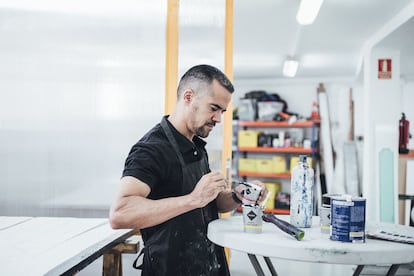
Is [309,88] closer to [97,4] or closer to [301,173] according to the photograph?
[97,4]

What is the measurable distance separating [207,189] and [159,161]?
220 millimetres

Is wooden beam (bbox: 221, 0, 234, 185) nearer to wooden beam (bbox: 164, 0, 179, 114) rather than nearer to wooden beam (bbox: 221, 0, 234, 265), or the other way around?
wooden beam (bbox: 221, 0, 234, 265)

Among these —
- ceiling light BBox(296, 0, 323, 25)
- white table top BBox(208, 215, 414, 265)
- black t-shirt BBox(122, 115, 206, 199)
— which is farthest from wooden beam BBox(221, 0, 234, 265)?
white table top BBox(208, 215, 414, 265)

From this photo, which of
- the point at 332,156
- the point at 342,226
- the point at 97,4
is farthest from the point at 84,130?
the point at 332,156

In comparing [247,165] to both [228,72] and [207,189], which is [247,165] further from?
[207,189]

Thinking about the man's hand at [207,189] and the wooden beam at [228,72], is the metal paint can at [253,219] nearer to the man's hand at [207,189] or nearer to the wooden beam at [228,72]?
the man's hand at [207,189]

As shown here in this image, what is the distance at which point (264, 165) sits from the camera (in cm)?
685

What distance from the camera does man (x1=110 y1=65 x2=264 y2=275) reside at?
4.41 ft

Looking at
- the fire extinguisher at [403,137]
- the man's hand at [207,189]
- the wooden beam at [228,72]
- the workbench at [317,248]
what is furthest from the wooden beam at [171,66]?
the fire extinguisher at [403,137]

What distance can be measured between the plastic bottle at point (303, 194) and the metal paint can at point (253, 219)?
0.71ft

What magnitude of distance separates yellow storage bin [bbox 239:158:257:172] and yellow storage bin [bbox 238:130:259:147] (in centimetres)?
29

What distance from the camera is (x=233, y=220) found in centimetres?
176

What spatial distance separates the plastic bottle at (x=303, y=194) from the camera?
5.22 feet

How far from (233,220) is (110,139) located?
1271mm
